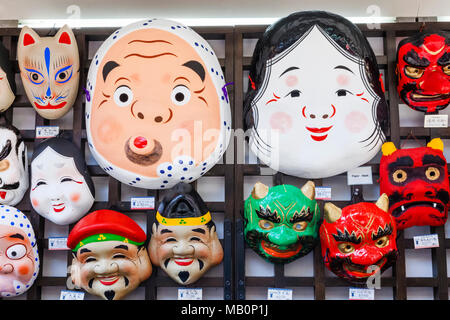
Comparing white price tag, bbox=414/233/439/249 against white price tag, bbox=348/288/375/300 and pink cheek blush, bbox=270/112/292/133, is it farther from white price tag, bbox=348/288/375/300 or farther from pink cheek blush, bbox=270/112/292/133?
pink cheek blush, bbox=270/112/292/133

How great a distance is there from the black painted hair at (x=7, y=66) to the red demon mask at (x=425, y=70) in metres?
1.78

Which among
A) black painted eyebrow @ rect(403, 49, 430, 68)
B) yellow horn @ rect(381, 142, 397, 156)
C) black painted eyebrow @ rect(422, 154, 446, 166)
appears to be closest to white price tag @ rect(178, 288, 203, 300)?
yellow horn @ rect(381, 142, 397, 156)

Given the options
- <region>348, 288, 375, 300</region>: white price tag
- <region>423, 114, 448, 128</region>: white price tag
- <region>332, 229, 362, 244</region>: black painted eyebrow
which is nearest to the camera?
<region>332, 229, 362, 244</region>: black painted eyebrow

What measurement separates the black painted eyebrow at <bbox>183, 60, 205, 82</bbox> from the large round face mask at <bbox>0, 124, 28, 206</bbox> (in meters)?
0.85

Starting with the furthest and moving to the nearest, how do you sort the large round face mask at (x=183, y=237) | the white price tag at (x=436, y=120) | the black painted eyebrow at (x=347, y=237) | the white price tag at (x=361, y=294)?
the white price tag at (x=436, y=120)
the white price tag at (x=361, y=294)
the large round face mask at (x=183, y=237)
the black painted eyebrow at (x=347, y=237)

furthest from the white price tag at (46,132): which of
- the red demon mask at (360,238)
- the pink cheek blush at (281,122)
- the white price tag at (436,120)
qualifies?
the white price tag at (436,120)

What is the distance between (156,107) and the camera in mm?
2039

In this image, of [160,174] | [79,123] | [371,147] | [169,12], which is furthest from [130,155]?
[371,147]

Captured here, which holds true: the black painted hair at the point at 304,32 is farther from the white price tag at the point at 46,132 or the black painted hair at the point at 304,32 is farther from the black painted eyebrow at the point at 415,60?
the white price tag at the point at 46,132

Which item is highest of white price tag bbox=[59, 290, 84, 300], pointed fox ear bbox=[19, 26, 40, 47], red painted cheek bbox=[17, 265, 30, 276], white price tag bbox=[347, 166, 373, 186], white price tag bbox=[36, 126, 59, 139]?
pointed fox ear bbox=[19, 26, 40, 47]

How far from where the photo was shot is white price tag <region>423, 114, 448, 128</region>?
2.17 meters

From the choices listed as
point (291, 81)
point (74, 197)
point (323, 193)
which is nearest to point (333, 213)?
point (323, 193)

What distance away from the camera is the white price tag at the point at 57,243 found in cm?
215
